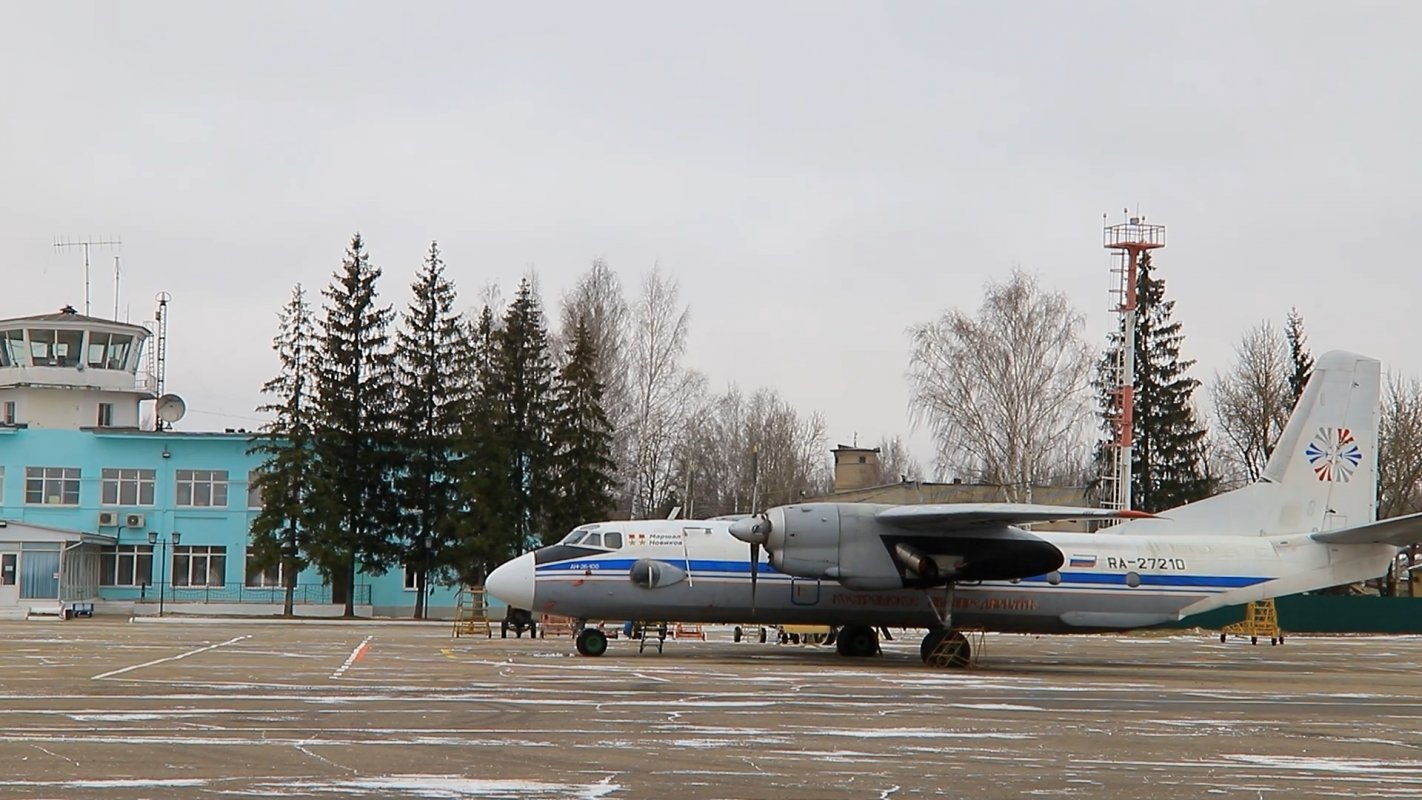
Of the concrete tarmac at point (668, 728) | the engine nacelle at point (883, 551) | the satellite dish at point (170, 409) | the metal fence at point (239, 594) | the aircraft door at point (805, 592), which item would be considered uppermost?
the satellite dish at point (170, 409)

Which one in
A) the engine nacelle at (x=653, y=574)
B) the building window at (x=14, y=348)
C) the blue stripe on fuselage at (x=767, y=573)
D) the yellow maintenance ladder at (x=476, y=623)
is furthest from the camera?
the building window at (x=14, y=348)

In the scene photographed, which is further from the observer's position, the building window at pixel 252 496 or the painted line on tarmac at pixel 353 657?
the building window at pixel 252 496

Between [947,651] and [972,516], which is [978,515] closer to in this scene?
[972,516]

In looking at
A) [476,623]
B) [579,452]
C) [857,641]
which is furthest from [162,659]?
[579,452]

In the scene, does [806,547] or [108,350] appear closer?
[806,547]

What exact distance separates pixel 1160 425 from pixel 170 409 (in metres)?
41.5

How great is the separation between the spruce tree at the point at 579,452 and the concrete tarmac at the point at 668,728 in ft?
86.7

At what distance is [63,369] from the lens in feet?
197

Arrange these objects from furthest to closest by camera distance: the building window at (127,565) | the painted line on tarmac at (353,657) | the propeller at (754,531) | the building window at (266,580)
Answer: the building window at (127,565), the building window at (266,580), the propeller at (754,531), the painted line on tarmac at (353,657)

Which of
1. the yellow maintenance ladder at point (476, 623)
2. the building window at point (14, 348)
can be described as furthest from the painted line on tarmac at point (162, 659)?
the building window at point (14, 348)

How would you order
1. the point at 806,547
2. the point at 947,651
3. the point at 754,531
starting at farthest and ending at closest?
the point at 947,651 < the point at 806,547 < the point at 754,531

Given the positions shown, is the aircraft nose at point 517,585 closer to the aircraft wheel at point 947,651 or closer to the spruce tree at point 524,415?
the aircraft wheel at point 947,651

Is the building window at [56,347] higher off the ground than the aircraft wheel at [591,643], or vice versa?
the building window at [56,347]

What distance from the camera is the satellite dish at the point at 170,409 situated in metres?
63.8
